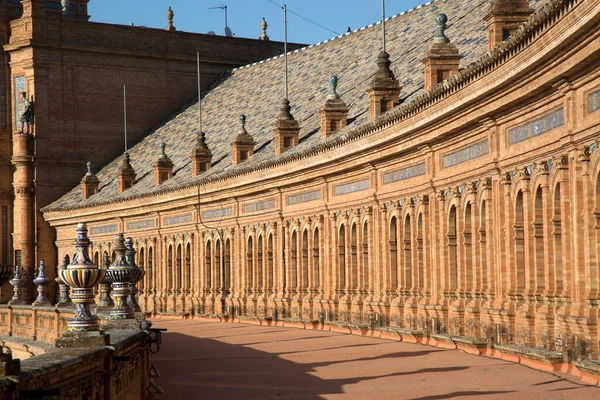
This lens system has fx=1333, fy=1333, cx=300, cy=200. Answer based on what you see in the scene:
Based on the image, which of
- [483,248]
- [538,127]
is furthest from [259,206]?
[538,127]

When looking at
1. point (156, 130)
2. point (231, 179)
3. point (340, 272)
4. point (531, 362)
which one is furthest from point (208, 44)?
point (531, 362)

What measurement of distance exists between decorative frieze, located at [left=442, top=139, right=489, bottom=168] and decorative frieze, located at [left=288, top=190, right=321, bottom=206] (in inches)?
471

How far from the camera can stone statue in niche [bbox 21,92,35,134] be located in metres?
69.6

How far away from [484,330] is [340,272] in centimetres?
1377

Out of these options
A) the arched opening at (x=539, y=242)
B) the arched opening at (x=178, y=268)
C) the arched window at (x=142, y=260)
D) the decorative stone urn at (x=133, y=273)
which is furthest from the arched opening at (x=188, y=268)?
the arched opening at (x=539, y=242)

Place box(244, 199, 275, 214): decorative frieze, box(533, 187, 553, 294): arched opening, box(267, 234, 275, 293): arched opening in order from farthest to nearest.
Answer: box(267, 234, 275, 293): arched opening
box(244, 199, 275, 214): decorative frieze
box(533, 187, 553, 294): arched opening

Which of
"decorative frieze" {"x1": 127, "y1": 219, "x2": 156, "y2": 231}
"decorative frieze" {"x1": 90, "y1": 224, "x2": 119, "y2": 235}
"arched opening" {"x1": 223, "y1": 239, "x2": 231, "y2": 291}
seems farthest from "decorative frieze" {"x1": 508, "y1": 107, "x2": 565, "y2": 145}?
"decorative frieze" {"x1": 90, "y1": 224, "x2": 119, "y2": 235}

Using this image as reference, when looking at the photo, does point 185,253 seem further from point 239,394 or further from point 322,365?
point 239,394

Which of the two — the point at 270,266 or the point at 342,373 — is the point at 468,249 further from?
the point at 270,266

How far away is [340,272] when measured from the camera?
1654 inches

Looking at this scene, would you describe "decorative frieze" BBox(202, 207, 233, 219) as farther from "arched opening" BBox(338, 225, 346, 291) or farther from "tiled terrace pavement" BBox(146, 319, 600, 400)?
"tiled terrace pavement" BBox(146, 319, 600, 400)

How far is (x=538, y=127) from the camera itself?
2506 centimetres

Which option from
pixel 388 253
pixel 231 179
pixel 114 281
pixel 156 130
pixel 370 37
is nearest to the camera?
pixel 114 281

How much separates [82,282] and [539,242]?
34.1 ft
